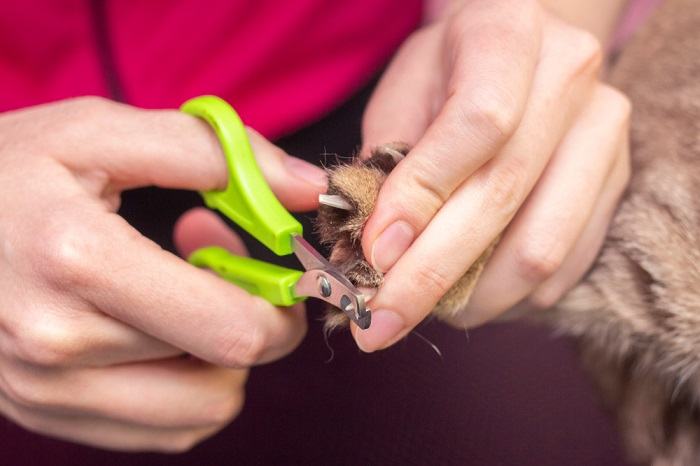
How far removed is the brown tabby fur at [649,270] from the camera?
0.60 metres

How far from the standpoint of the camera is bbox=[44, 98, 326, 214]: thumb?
62 cm

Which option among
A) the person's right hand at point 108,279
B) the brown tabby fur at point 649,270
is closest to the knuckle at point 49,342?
the person's right hand at point 108,279

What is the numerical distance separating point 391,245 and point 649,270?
9.7 inches

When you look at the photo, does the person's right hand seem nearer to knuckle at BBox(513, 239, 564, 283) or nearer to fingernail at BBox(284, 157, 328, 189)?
fingernail at BBox(284, 157, 328, 189)

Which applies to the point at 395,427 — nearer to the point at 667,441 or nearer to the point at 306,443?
the point at 306,443

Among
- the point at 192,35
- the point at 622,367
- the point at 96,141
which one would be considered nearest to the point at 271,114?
the point at 192,35

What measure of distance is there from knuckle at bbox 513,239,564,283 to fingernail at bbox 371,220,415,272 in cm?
11

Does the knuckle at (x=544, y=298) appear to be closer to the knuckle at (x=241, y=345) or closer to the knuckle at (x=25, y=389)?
the knuckle at (x=241, y=345)

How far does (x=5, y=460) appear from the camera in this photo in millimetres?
891

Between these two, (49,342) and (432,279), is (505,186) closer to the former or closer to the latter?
(432,279)

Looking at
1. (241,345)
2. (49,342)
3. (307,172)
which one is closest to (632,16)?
(307,172)

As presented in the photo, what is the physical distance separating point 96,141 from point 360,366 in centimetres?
41

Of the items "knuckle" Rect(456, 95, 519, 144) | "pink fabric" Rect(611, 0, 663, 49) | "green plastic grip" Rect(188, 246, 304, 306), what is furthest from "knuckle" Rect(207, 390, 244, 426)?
"pink fabric" Rect(611, 0, 663, 49)

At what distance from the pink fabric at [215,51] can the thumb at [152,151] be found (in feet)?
0.52
